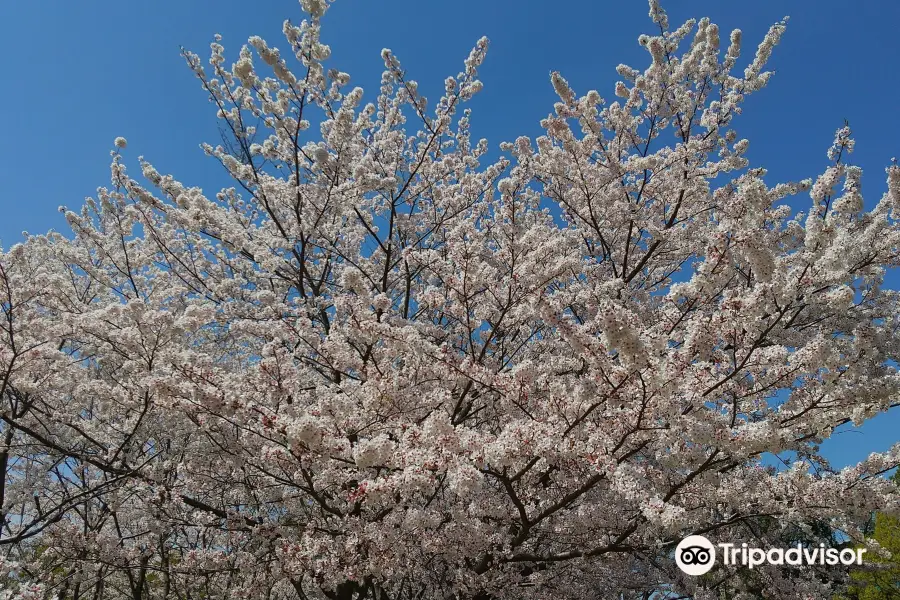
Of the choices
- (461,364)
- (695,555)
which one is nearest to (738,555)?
(695,555)

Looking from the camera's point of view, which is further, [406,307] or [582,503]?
[406,307]

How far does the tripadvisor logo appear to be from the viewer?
22.3 ft

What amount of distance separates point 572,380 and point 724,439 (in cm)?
180

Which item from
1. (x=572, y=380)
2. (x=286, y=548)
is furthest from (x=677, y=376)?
(x=286, y=548)

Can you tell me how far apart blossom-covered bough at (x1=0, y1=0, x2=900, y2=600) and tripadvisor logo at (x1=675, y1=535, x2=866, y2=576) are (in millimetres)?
260

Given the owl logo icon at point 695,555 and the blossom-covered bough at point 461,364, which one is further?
the owl logo icon at point 695,555

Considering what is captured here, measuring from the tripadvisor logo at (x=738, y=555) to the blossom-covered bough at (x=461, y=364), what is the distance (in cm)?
26

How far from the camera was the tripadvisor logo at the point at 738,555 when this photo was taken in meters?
6.79

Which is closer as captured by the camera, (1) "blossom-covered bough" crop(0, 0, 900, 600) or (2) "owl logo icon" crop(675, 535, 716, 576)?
(1) "blossom-covered bough" crop(0, 0, 900, 600)

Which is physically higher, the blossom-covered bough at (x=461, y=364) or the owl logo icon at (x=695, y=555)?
the blossom-covered bough at (x=461, y=364)

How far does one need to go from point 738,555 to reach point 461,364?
552 centimetres

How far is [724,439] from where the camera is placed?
4.63 metres

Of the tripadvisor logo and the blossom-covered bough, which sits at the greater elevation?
the blossom-covered bough

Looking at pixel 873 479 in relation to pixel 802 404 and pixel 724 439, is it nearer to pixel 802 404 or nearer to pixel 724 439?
pixel 802 404
